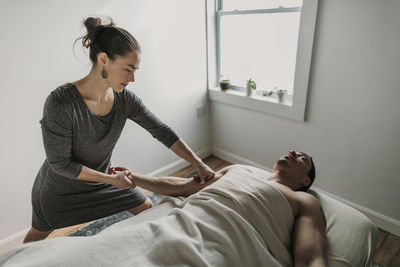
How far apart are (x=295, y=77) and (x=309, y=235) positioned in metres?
1.24

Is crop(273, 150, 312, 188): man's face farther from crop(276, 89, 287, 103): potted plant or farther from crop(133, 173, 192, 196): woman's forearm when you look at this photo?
crop(276, 89, 287, 103): potted plant

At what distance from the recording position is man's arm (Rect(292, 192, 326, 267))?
962mm

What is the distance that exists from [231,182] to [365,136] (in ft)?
3.60

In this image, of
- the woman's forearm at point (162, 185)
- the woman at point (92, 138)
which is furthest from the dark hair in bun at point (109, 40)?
the woman's forearm at point (162, 185)

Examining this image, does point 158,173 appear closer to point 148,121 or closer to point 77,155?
point 148,121

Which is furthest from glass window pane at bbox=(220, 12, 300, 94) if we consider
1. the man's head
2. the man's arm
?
the man's arm

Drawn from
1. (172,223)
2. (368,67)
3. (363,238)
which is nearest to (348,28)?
(368,67)

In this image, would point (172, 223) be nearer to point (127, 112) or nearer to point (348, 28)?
point (127, 112)

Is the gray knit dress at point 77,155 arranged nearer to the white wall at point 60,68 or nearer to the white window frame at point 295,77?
the white wall at point 60,68

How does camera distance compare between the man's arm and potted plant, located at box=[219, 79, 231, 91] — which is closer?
the man's arm

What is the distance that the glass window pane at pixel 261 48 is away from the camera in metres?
2.08

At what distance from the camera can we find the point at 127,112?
1.39 meters

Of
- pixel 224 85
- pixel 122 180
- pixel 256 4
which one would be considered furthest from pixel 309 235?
pixel 256 4

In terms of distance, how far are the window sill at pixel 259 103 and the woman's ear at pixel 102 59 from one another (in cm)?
138
